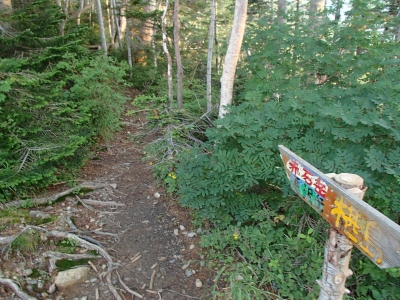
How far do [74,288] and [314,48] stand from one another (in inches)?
182

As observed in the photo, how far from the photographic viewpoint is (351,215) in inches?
54.9

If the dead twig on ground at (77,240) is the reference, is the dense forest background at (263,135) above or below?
above

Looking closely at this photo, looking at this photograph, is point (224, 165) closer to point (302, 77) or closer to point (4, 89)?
point (302, 77)

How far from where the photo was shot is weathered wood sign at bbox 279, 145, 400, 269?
1.20 meters

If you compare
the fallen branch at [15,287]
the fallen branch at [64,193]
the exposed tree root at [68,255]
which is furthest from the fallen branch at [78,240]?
the fallen branch at [15,287]


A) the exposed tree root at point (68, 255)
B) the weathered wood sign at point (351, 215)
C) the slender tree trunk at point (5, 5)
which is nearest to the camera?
the weathered wood sign at point (351, 215)

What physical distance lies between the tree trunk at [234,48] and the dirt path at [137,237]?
6.58 ft

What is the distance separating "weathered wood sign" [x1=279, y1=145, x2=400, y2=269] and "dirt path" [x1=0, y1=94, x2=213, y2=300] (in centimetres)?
228

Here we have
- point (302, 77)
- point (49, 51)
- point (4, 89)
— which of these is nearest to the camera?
point (4, 89)

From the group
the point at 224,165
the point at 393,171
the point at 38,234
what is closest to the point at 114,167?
the point at 38,234

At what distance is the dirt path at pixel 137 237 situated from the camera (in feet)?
11.0

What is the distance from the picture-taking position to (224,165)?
11.4ft

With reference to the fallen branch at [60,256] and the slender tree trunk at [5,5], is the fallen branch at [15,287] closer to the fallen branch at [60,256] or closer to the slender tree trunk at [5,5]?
the fallen branch at [60,256]

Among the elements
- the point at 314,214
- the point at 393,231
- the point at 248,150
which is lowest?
the point at 314,214
